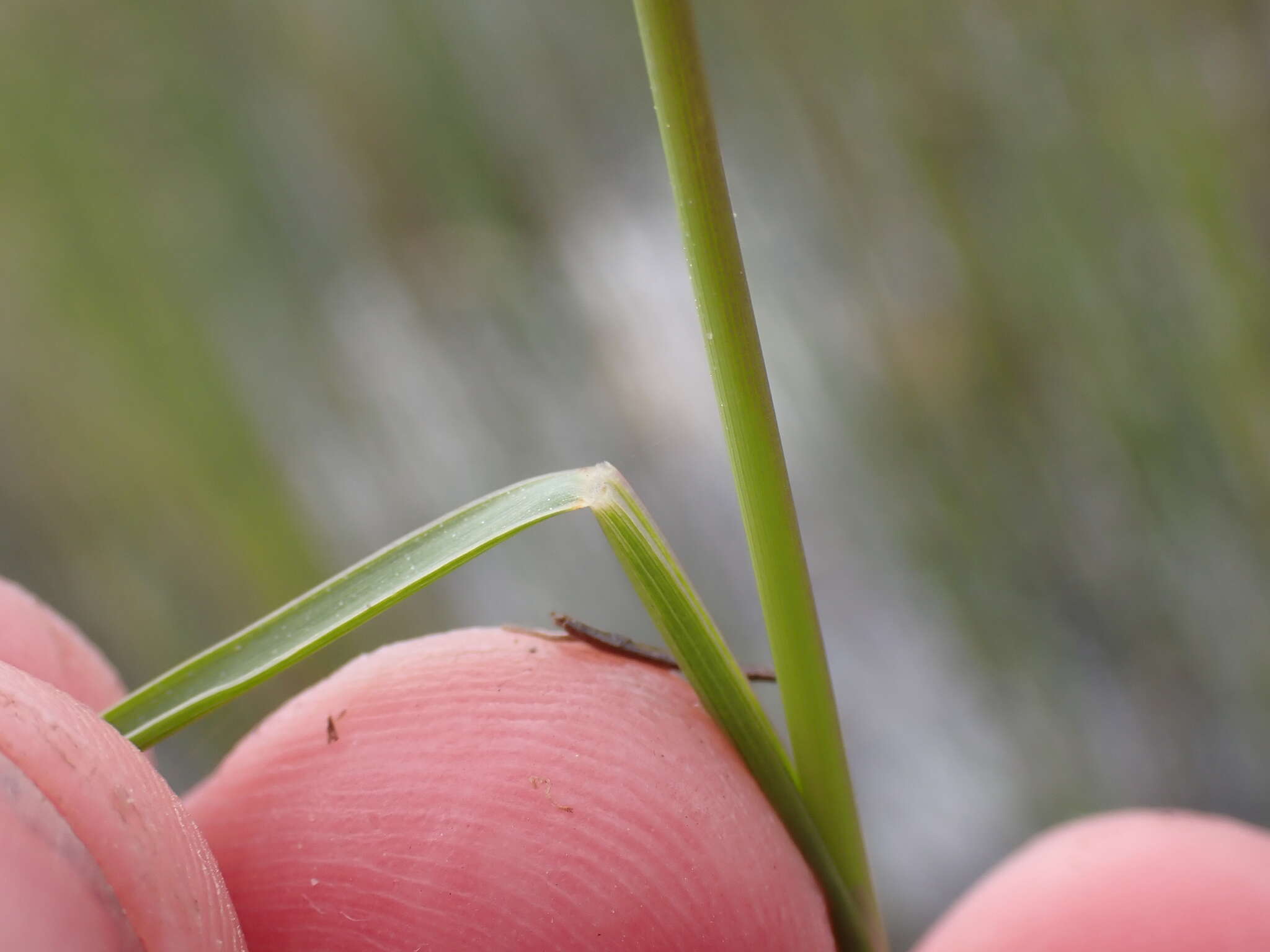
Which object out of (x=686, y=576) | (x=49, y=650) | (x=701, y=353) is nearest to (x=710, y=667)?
(x=686, y=576)

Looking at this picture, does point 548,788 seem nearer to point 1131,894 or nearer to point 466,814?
point 466,814

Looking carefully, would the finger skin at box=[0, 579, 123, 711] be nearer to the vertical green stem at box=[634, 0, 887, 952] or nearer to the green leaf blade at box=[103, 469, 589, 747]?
the green leaf blade at box=[103, 469, 589, 747]

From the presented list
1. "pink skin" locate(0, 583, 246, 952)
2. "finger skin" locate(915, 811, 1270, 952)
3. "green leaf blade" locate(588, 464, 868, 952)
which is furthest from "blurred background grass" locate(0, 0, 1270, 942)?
"pink skin" locate(0, 583, 246, 952)

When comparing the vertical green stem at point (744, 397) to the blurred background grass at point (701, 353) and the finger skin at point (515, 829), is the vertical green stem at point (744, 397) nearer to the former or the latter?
the finger skin at point (515, 829)

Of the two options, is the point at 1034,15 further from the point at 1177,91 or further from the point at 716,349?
the point at 716,349

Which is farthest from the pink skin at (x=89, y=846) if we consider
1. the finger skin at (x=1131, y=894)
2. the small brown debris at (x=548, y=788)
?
the finger skin at (x=1131, y=894)

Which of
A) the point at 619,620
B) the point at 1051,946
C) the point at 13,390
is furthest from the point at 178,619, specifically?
the point at 1051,946
